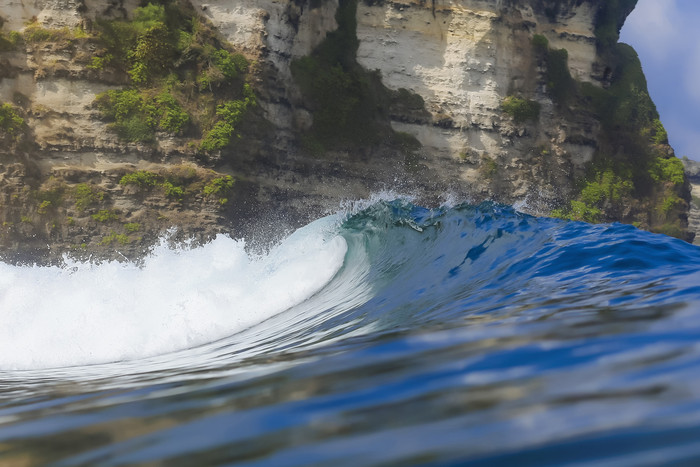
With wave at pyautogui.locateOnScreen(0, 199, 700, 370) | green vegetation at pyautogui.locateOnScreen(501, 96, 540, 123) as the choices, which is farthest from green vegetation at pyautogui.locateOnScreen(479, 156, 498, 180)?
wave at pyautogui.locateOnScreen(0, 199, 700, 370)

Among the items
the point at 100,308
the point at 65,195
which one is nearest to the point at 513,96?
the point at 65,195

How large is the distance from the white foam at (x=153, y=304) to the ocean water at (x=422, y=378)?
1.9 inches

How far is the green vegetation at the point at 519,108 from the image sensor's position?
2580 cm

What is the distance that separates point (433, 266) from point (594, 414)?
15.9ft

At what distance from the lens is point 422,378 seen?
1.77m

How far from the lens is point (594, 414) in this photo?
1.33 meters

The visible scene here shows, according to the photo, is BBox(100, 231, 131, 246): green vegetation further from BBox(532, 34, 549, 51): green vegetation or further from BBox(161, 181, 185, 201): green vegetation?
BBox(532, 34, 549, 51): green vegetation

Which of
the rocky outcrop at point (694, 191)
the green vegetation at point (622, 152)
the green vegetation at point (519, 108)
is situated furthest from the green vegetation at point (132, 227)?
the rocky outcrop at point (694, 191)

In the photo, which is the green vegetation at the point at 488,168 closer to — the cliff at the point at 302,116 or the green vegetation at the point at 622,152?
the cliff at the point at 302,116

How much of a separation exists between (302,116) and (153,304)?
17067mm

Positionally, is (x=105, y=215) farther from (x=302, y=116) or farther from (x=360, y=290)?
(x=360, y=290)

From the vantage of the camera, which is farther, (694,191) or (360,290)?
(694,191)

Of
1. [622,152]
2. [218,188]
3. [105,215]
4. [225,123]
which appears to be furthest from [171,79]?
[622,152]

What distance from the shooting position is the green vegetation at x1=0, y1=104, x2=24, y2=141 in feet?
59.2
